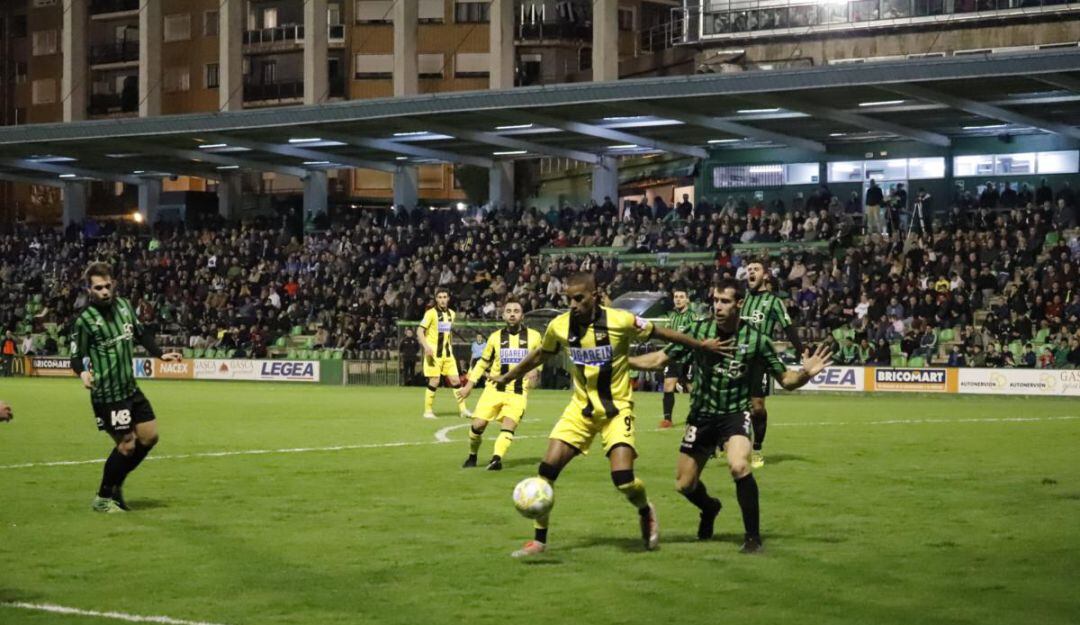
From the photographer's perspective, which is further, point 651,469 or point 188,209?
point 188,209

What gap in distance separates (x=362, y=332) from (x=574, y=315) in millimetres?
37733

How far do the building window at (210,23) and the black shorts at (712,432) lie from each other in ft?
281

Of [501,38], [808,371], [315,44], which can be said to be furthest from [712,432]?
[315,44]

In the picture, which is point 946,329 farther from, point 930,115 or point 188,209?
point 188,209

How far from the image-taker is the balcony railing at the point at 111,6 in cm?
9715

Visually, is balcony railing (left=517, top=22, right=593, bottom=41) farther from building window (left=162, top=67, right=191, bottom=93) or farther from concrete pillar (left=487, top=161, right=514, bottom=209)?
concrete pillar (left=487, top=161, right=514, bottom=209)

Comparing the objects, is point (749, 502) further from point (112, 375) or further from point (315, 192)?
point (315, 192)

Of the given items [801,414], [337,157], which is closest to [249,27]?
[337,157]

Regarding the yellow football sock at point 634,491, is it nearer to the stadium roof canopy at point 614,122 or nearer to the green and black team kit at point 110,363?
the green and black team kit at point 110,363

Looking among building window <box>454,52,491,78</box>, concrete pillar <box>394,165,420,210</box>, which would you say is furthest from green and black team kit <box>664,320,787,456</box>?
building window <box>454,52,491,78</box>

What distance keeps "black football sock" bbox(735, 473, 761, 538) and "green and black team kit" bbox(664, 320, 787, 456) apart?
41 cm

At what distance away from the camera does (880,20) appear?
5791 cm

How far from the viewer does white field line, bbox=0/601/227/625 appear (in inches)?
357

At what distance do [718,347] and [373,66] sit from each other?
8078cm
